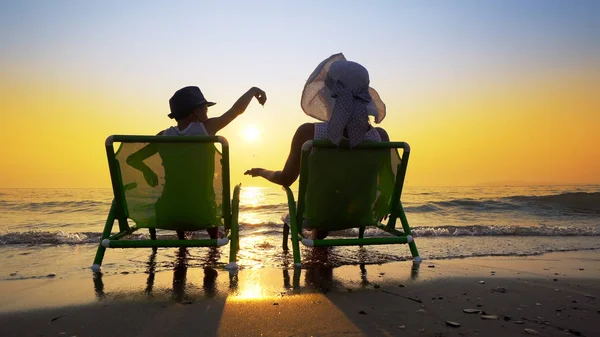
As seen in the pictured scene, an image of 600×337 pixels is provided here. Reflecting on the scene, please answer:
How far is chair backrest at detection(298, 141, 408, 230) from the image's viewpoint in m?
3.61

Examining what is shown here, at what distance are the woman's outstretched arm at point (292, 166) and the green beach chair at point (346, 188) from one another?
21cm

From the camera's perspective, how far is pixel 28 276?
13.4 feet

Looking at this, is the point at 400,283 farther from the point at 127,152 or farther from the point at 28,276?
the point at 28,276

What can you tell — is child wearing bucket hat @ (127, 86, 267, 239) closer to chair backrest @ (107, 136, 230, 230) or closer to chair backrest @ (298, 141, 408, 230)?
chair backrest @ (107, 136, 230, 230)

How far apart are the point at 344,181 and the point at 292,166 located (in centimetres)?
68

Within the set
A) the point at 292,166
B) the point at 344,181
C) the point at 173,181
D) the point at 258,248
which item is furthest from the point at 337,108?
the point at 258,248

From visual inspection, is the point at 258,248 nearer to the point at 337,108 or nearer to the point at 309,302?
the point at 337,108

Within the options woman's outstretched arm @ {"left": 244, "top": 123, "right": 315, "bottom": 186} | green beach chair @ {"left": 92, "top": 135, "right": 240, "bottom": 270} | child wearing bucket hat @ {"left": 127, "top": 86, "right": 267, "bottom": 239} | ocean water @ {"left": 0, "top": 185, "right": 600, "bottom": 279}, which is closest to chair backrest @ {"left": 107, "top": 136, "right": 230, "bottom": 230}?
green beach chair @ {"left": 92, "top": 135, "right": 240, "bottom": 270}

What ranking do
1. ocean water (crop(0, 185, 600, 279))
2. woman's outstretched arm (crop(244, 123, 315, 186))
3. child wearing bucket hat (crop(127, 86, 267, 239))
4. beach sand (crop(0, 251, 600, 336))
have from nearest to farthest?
beach sand (crop(0, 251, 600, 336))
woman's outstretched arm (crop(244, 123, 315, 186))
child wearing bucket hat (crop(127, 86, 267, 239))
ocean water (crop(0, 185, 600, 279))

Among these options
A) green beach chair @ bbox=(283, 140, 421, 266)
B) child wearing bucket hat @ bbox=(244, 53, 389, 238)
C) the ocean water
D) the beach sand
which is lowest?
the ocean water

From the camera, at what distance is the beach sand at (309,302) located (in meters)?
2.29

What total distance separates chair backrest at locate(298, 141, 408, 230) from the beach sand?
0.54 metres

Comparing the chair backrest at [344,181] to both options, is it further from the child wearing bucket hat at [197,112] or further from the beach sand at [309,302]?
the child wearing bucket hat at [197,112]

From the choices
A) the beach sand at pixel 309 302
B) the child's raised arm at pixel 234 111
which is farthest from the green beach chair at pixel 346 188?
the child's raised arm at pixel 234 111
